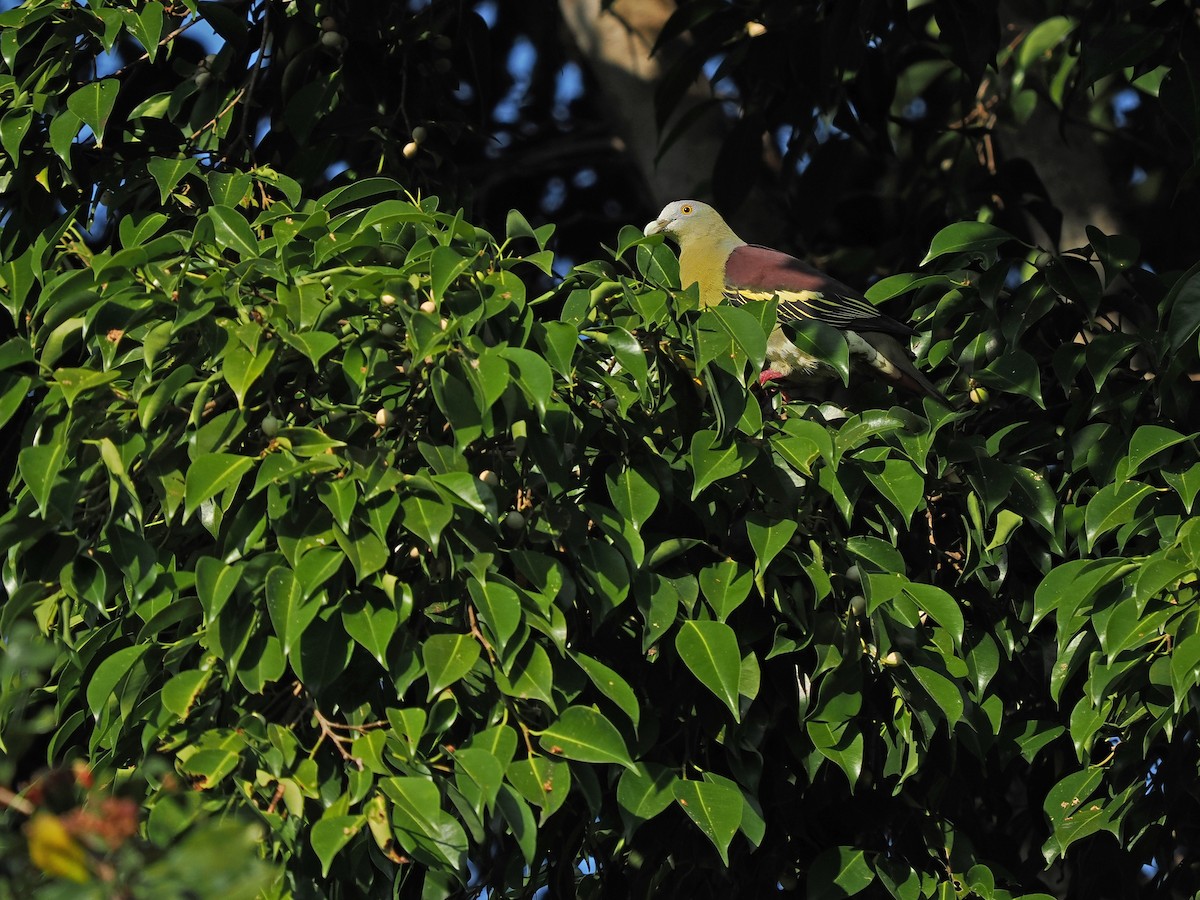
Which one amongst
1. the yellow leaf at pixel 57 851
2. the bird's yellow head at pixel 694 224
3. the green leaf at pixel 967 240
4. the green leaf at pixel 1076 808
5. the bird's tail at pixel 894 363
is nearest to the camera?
the yellow leaf at pixel 57 851

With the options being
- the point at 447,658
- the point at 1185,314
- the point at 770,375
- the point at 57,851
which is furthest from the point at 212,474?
the point at 770,375

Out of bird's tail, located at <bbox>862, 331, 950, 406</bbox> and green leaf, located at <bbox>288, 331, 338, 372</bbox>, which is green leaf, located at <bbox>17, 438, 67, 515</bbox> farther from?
bird's tail, located at <bbox>862, 331, 950, 406</bbox>

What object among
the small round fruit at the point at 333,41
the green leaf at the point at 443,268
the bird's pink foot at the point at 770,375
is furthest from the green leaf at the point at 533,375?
the small round fruit at the point at 333,41

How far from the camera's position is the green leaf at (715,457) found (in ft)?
8.69

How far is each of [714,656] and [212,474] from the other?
2.85 feet

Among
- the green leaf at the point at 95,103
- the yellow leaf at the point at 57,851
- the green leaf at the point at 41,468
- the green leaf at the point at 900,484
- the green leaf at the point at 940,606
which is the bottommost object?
the green leaf at the point at 940,606

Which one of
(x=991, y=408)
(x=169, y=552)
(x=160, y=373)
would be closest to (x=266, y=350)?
(x=160, y=373)

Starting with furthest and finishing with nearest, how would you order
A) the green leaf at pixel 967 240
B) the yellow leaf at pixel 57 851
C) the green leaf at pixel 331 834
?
the green leaf at pixel 967 240
the green leaf at pixel 331 834
the yellow leaf at pixel 57 851

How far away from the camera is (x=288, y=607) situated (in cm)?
229

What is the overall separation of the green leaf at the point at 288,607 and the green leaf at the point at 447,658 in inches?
7.3

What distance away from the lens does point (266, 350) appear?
8.01 ft

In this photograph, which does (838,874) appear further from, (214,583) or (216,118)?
(216,118)

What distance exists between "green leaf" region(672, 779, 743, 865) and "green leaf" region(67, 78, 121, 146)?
6.23ft

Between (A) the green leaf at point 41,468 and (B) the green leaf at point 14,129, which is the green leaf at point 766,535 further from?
(B) the green leaf at point 14,129
